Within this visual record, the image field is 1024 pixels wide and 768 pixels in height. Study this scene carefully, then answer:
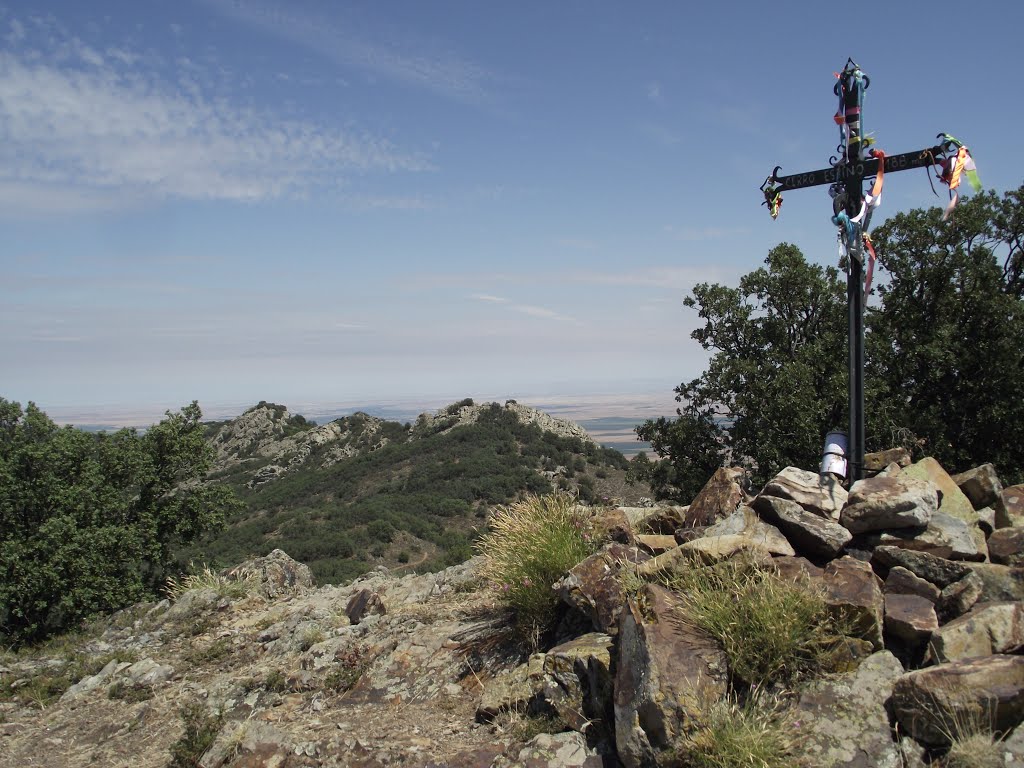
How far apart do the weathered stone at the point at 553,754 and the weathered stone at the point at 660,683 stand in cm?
34

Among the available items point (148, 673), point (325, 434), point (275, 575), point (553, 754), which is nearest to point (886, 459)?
point (553, 754)

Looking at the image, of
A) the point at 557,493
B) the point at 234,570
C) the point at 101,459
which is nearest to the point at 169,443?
the point at 101,459

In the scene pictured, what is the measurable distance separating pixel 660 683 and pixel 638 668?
232mm

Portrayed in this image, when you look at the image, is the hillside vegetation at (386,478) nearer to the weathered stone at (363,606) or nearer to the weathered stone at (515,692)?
the weathered stone at (363,606)

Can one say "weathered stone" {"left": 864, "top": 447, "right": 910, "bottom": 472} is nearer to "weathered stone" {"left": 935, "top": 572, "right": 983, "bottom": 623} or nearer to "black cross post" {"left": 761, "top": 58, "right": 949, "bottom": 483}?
"black cross post" {"left": 761, "top": 58, "right": 949, "bottom": 483}

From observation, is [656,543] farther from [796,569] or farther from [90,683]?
[90,683]

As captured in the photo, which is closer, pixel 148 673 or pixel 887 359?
pixel 148 673

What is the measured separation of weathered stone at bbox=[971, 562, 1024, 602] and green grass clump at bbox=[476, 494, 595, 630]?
12.2 feet

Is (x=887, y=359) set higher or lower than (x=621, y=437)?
higher

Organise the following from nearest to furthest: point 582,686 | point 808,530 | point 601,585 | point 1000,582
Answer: point 1000,582
point 582,686
point 808,530
point 601,585

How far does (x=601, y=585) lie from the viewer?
6559 mm

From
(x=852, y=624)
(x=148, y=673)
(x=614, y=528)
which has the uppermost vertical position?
(x=614, y=528)

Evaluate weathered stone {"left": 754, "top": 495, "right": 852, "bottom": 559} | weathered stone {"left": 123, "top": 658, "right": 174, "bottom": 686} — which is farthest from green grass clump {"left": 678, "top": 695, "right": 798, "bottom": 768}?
weathered stone {"left": 123, "top": 658, "right": 174, "bottom": 686}

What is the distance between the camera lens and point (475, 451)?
51000 millimetres
